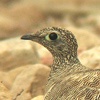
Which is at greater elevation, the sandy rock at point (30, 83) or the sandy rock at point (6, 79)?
the sandy rock at point (6, 79)

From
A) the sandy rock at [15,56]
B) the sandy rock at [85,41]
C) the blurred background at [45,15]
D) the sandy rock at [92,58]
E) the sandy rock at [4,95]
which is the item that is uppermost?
the blurred background at [45,15]

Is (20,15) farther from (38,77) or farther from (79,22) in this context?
(38,77)

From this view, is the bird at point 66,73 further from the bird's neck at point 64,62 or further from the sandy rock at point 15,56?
the sandy rock at point 15,56

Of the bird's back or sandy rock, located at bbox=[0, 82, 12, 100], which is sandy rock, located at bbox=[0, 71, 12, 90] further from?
the bird's back

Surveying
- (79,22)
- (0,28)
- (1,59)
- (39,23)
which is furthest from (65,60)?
(79,22)

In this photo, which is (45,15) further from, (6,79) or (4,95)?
(4,95)

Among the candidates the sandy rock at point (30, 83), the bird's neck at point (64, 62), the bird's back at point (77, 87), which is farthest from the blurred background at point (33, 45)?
the bird's back at point (77, 87)
